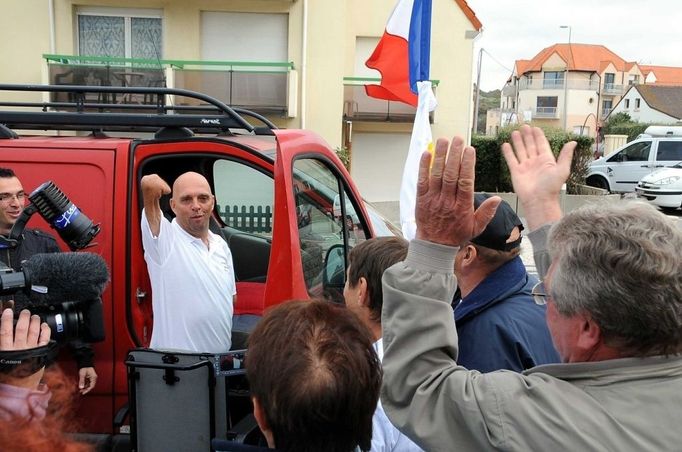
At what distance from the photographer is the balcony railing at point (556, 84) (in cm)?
8112

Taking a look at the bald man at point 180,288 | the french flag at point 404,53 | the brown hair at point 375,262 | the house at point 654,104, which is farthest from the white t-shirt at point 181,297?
the house at point 654,104

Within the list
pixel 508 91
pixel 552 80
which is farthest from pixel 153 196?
pixel 552 80

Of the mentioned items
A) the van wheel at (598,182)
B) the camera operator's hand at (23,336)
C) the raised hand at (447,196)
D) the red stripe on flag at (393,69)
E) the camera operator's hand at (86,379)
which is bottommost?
the van wheel at (598,182)

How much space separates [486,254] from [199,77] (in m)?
12.3

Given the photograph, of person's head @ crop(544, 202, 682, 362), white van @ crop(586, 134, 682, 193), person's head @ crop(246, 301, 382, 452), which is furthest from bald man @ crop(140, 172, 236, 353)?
white van @ crop(586, 134, 682, 193)

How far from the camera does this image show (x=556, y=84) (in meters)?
83.2

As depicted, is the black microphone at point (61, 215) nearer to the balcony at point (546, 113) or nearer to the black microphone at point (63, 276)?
the black microphone at point (63, 276)

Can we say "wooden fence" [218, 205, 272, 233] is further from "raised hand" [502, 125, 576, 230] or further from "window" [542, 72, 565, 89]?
"window" [542, 72, 565, 89]

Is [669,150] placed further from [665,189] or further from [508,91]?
[508,91]

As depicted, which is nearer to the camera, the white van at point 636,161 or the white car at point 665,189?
the white car at point 665,189

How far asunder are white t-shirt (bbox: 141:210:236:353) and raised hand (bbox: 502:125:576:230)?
1871mm

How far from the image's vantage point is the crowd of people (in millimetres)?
1227

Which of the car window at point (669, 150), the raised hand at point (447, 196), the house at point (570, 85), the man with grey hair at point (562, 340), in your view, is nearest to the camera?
the man with grey hair at point (562, 340)

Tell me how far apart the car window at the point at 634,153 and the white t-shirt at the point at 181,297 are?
62.7 feet
